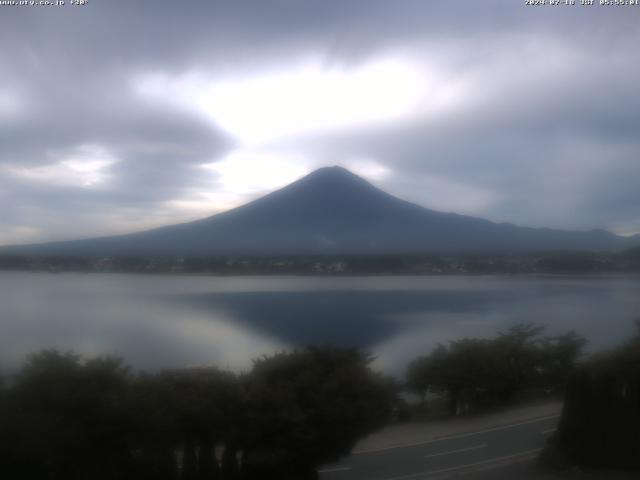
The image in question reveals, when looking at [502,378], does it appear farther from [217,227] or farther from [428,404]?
[217,227]

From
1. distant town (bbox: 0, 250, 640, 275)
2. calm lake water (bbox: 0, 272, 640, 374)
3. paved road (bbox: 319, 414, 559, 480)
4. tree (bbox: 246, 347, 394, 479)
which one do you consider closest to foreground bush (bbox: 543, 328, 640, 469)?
paved road (bbox: 319, 414, 559, 480)

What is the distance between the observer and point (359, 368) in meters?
6.75

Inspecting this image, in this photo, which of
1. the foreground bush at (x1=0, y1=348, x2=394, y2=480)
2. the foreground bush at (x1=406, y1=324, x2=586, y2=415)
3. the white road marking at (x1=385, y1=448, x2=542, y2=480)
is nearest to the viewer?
the foreground bush at (x1=0, y1=348, x2=394, y2=480)

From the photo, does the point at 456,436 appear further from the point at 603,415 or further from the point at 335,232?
the point at 335,232

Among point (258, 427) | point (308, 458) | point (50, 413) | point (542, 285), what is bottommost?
point (308, 458)

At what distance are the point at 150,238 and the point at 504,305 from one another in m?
4.71

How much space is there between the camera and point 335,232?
915 cm

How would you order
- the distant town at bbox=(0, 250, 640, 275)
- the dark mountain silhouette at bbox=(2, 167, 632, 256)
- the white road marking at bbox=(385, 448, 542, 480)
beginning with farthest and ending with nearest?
the dark mountain silhouette at bbox=(2, 167, 632, 256) < the distant town at bbox=(0, 250, 640, 275) < the white road marking at bbox=(385, 448, 542, 480)

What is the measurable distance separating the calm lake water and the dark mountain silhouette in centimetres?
47

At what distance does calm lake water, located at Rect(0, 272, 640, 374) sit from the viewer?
20.9ft

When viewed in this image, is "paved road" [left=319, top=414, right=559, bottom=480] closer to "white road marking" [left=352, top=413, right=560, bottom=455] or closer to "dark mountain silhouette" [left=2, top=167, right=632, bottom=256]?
"white road marking" [left=352, top=413, right=560, bottom=455]

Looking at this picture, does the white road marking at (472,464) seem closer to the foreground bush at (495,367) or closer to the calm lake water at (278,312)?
the foreground bush at (495,367)

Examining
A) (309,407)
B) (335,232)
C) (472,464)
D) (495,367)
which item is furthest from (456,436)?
(335,232)

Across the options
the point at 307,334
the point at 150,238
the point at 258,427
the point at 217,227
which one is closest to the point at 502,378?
the point at 307,334
